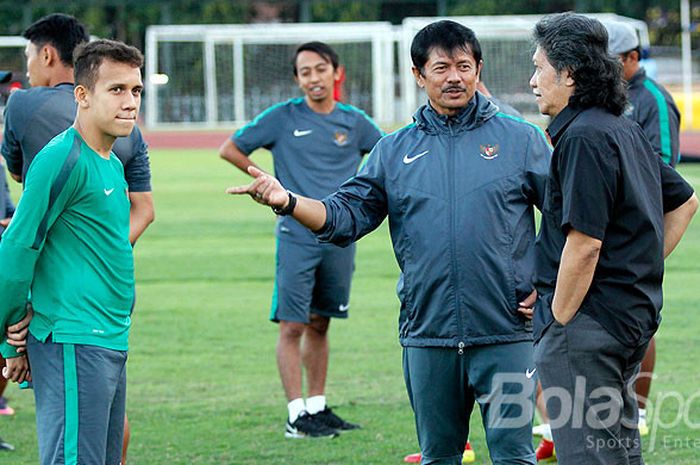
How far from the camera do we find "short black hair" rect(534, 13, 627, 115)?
170 inches

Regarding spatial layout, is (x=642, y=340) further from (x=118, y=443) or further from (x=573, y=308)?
(x=118, y=443)

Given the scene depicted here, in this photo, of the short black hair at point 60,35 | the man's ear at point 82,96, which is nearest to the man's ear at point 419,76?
the man's ear at point 82,96

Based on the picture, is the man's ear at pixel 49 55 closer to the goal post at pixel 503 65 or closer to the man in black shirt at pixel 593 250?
the man in black shirt at pixel 593 250

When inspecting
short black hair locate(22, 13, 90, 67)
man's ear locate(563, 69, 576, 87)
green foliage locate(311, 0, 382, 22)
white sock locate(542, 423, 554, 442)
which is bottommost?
white sock locate(542, 423, 554, 442)

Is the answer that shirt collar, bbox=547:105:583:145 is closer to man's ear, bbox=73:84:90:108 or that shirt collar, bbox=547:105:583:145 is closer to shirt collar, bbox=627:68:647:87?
man's ear, bbox=73:84:90:108

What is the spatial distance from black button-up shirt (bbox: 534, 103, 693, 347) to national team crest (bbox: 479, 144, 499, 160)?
0.70 meters

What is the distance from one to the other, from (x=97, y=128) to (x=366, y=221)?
1163 mm

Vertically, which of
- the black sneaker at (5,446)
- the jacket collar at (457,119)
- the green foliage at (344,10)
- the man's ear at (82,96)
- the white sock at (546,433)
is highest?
the green foliage at (344,10)

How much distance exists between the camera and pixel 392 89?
138ft

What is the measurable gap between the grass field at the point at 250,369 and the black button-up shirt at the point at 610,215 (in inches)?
101

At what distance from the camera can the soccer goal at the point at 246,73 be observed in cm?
4284

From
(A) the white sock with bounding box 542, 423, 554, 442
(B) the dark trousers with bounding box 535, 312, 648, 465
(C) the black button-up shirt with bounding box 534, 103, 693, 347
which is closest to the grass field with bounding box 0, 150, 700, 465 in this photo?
(A) the white sock with bounding box 542, 423, 554, 442

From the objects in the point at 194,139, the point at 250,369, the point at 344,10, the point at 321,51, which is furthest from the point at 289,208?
the point at 344,10

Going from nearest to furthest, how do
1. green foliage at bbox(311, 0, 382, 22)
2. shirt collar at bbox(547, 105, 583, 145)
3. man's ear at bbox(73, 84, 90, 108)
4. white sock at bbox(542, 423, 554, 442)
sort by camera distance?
shirt collar at bbox(547, 105, 583, 145), man's ear at bbox(73, 84, 90, 108), white sock at bbox(542, 423, 554, 442), green foliage at bbox(311, 0, 382, 22)
